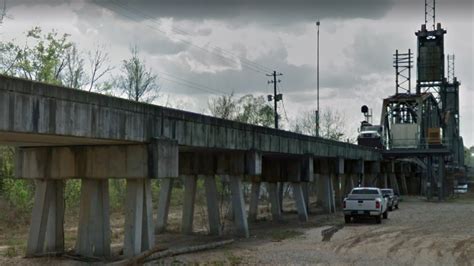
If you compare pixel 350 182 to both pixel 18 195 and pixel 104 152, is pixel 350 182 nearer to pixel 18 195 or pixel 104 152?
pixel 18 195

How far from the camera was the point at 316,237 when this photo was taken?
86.8 ft

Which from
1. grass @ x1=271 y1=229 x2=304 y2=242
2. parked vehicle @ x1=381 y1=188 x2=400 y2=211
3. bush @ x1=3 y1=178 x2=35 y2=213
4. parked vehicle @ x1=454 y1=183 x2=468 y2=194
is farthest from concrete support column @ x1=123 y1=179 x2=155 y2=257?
parked vehicle @ x1=454 y1=183 x2=468 y2=194

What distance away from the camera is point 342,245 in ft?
75.4

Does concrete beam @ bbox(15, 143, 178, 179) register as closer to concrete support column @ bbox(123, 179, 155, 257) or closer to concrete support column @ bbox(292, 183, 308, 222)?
concrete support column @ bbox(123, 179, 155, 257)

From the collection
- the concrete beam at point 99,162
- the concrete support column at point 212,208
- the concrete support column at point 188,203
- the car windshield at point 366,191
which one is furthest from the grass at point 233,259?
the car windshield at point 366,191

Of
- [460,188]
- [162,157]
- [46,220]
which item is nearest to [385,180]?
[460,188]

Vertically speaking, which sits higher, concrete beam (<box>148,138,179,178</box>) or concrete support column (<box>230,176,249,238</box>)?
concrete beam (<box>148,138,179,178</box>)

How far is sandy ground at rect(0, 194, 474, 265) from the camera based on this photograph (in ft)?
62.1

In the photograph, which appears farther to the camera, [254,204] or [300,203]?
[254,204]

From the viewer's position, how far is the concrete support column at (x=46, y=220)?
19547mm

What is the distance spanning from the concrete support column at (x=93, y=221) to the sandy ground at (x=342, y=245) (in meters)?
0.91

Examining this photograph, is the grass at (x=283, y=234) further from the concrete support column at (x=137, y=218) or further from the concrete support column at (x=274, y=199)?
the concrete support column at (x=137, y=218)

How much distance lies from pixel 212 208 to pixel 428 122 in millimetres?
49963

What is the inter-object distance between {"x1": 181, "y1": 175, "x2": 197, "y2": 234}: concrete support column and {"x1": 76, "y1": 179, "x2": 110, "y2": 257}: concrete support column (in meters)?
10.1
